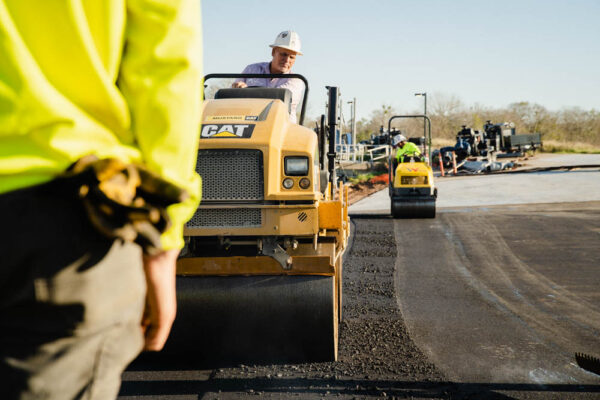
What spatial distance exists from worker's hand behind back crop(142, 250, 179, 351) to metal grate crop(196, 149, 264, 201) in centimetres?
380

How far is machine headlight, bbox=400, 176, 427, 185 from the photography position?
648 inches

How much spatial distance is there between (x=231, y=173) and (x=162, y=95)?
12.8ft

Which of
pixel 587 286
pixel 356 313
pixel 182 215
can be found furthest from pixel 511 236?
pixel 182 215

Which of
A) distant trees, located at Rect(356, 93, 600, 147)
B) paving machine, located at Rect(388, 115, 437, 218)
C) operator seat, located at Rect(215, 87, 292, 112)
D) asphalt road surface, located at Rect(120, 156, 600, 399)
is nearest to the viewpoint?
asphalt road surface, located at Rect(120, 156, 600, 399)

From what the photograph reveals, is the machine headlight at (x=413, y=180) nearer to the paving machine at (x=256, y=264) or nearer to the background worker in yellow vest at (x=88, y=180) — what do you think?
the paving machine at (x=256, y=264)

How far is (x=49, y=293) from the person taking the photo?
1.21m

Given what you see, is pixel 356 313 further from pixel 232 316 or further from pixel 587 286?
pixel 587 286

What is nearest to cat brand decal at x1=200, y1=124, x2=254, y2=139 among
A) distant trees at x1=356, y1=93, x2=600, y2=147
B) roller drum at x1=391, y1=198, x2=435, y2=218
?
roller drum at x1=391, y1=198, x2=435, y2=218

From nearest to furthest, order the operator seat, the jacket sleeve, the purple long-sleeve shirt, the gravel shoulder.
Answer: the jacket sleeve < the gravel shoulder < the operator seat < the purple long-sleeve shirt

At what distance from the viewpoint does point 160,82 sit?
1377 millimetres

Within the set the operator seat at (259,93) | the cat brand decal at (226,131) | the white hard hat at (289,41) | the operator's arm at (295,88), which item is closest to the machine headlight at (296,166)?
the cat brand decal at (226,131)

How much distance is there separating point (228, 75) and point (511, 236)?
8.68m

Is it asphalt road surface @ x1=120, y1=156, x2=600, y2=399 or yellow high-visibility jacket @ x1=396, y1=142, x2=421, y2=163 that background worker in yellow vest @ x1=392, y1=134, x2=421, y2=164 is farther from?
asphalt road surface @ x1=120, y1=156, x2=600, y2=399

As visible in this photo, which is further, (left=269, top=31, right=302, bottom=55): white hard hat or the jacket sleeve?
(left=269, top=31, right=302, bottom=55): white hard hat
